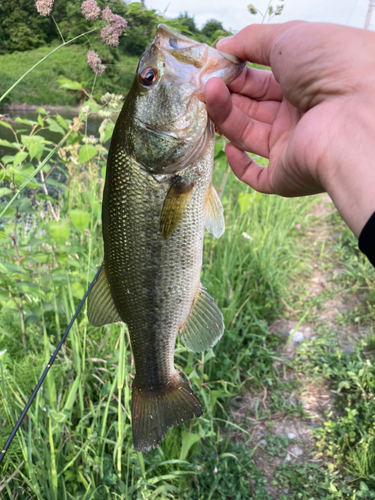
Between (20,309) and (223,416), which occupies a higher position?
(20,309)

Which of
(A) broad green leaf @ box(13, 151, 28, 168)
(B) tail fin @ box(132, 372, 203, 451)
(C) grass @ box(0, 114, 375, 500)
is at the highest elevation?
(A) broad green leaf @ box(13, 151, 28, 168)

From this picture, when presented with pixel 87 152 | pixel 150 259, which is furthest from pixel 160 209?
pixel 87 152

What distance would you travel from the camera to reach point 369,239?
101cm

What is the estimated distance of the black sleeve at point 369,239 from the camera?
1.00m

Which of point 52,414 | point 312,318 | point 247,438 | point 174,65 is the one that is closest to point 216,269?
point 312,318

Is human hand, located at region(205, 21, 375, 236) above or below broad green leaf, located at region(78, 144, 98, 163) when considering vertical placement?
above

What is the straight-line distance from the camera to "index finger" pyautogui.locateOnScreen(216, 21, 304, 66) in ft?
4.54

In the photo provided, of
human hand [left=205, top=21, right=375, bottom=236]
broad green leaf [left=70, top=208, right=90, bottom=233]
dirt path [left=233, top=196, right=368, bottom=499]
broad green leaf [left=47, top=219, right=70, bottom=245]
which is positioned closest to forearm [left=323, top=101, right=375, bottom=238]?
human hand [left=205, top=21, right=375, bottom=236]

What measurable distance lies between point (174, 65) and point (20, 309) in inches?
72.7

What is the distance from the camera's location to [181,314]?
1.54m

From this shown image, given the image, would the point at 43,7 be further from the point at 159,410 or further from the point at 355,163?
the point at 159,410

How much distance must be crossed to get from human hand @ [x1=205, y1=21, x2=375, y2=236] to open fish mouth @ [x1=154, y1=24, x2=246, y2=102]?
12 cm

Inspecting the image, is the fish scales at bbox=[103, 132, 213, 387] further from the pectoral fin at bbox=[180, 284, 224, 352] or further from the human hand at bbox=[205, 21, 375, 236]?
the human hand at bbox=[205, 21, 375, 236]

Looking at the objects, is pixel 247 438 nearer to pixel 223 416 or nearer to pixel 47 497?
pixel 223 416
